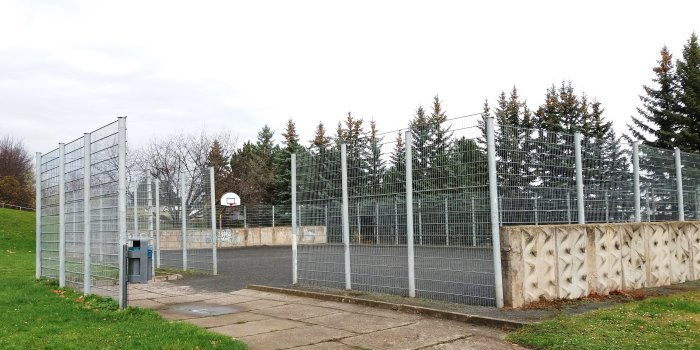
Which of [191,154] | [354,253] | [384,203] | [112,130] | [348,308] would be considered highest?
[191,154]

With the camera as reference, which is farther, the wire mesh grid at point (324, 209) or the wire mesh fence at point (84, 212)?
the wire mesh grid at point (324, 209)

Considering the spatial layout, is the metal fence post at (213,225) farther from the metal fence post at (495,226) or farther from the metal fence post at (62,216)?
the metal fence post at (495,226)

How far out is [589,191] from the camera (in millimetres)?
10742

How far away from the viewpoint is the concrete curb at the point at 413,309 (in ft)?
25.1

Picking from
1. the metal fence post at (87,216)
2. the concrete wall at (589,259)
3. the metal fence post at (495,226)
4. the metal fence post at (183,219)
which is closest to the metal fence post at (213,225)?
the metal fence post at (183,219)

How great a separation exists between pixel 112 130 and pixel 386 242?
521 centimetres

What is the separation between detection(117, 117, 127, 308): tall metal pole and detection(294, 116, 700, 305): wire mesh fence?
4.31 metres

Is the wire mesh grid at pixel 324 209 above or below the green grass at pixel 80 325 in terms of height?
above

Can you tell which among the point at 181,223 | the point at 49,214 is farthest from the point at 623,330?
the point at 181,223

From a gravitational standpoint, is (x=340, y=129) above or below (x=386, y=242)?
above

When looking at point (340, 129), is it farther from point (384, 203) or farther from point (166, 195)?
point (384, 203)

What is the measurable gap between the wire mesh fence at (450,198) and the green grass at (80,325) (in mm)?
4211

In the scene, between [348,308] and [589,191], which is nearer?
[348,308]

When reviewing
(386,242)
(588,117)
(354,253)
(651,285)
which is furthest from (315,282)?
(588,117)
